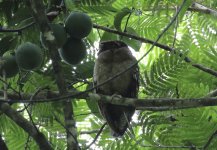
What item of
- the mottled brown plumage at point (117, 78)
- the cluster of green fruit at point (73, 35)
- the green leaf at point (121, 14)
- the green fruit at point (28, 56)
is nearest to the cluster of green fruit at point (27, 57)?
the green fruit at point (28, 56)

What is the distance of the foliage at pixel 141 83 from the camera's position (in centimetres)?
432

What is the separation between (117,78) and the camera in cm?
548

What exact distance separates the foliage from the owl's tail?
3.4 inches

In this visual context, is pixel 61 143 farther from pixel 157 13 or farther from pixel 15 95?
pixel 157 13

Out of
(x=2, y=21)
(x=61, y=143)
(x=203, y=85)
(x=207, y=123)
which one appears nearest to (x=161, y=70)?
(x=203, y=85)

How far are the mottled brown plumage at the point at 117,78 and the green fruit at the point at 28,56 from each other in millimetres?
1740

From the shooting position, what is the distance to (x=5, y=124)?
4984mm

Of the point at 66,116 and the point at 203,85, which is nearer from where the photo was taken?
the point at 66,116

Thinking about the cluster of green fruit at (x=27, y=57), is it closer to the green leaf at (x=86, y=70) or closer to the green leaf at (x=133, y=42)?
the green leaf at (x=86, y=70)

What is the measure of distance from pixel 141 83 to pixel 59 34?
1708mm

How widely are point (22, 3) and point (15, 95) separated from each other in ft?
2.57

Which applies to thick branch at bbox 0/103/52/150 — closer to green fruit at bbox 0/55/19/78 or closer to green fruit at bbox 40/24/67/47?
green fruit at bbox 0/55/19/78

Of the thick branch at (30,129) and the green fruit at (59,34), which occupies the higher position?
the green fruit at (59,34)

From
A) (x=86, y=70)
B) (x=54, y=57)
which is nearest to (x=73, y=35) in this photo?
(x=54, y=57)
